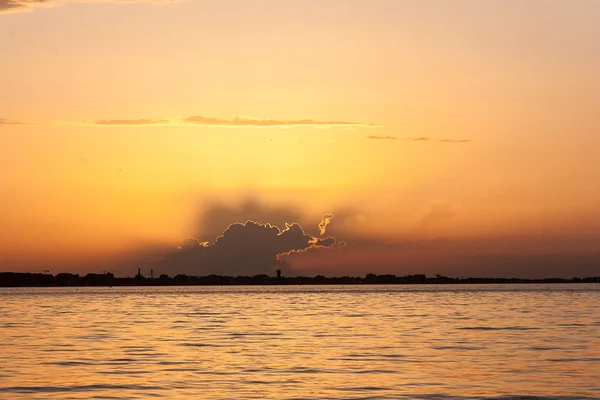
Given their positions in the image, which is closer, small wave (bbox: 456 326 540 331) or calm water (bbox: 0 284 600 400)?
calm water (bbox: 0 284 600 400)

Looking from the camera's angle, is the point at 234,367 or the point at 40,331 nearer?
the point at 234,367

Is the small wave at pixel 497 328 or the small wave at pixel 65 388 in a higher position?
the small wave at pixel 497 328

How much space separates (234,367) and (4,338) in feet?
88.0

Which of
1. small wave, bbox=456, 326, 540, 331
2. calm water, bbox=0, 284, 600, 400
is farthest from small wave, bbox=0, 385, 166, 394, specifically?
small wave, bbox=456, 326, 540, 331

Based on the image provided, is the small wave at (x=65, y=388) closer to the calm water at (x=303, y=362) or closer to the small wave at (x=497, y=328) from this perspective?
the calm water at (x=303, y=362)

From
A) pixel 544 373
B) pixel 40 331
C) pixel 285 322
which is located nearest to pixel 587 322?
pixel 285 322

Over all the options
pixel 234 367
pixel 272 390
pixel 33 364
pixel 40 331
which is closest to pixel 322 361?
pixel 234 367

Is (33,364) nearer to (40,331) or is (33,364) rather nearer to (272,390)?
(272,390)

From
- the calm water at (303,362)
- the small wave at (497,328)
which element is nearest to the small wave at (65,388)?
the calm water at (303,362)

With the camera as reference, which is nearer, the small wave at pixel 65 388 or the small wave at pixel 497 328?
the small wave at pixel 65 388

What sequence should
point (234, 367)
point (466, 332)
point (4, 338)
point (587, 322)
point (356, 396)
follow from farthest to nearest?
point (587, 322)
point (466, 332)
point (4, 338)
point (234, 367)
point (356, 396)

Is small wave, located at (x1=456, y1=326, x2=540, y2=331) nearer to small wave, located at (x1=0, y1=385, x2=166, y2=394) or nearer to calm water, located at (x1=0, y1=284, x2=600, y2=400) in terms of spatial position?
calm water, located at (x1=0, y1=284, x2=600, y2=400)

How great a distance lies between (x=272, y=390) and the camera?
3850 cm

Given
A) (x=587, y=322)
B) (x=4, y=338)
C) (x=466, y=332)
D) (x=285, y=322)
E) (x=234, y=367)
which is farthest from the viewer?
(x=285, y=322)
